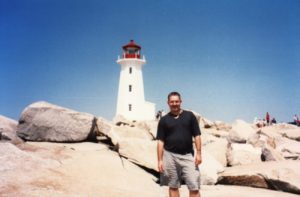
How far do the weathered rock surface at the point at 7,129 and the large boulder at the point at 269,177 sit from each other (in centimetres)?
561

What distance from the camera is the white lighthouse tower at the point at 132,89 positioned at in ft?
123

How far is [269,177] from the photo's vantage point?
26.0ft

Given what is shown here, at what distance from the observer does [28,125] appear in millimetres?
9211

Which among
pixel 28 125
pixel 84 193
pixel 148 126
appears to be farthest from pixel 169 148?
pixel 148 126

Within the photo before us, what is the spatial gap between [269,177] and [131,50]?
1317 inches

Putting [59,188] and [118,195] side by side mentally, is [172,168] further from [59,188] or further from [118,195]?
[59,188]

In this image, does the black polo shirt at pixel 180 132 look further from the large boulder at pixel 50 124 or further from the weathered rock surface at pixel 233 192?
the large boulder at pixel 50 124

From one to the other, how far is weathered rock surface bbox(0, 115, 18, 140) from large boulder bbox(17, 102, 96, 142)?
214 mm

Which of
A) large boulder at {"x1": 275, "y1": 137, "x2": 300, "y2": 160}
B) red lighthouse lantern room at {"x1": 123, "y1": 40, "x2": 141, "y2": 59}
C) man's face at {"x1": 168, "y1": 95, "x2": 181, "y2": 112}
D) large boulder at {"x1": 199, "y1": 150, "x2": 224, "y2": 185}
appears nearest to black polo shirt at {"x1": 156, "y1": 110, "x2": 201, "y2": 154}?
man's face at {"x1": 168, "y1": 95, "x2": 181, "y2": 112}

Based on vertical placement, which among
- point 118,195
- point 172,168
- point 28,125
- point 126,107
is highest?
point 126,107

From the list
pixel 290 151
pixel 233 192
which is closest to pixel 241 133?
pixel 290 151

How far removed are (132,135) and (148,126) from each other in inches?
170

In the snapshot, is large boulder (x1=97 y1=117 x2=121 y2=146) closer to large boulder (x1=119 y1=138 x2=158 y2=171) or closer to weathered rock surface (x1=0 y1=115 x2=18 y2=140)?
large boulder (x1=119 y1=138 x2=158 y2=171)

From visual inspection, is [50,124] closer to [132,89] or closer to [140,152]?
[140,152]
